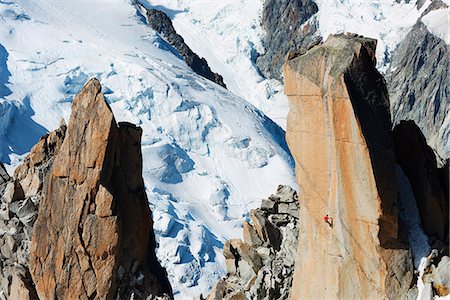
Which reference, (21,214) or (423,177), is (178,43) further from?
(423,177)

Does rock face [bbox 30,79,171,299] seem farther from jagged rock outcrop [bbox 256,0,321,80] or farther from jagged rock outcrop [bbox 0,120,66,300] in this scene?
jagged rock outcrop [bbox 256,0,321,80]

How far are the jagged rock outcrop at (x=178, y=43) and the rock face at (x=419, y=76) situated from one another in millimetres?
26279

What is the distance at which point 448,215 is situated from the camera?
52.4ft

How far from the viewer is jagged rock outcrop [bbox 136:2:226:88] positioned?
116875mm

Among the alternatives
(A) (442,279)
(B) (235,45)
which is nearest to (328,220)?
(A) (442,279)

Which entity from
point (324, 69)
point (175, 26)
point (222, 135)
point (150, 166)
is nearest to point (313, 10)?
point (175, 26)

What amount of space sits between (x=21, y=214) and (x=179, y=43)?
93.6 meters

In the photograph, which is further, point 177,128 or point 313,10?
point 313,10

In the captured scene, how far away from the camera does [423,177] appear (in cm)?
1628

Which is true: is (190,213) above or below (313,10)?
below

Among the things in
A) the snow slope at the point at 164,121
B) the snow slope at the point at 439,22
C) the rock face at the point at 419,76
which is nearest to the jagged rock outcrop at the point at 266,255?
the snow slope at the point at 164,121

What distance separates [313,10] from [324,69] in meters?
121

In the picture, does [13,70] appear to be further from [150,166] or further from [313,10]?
[313,10]

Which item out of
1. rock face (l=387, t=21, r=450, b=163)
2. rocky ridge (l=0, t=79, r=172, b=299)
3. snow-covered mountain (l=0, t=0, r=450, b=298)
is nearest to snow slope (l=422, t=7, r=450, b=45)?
rock face (l=387, t=21, r=450, b=163)
